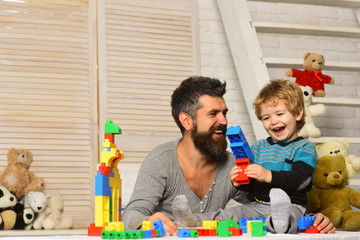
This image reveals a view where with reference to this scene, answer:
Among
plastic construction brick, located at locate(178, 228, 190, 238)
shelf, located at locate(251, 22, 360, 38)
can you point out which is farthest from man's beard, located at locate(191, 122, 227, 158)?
shelf, located at locate(251, 22, 360, 38)

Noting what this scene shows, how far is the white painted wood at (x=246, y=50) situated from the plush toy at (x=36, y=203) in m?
1.36

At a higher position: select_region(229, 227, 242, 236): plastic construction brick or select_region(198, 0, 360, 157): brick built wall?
select_region(198, 0, 360, 157): brick built wall

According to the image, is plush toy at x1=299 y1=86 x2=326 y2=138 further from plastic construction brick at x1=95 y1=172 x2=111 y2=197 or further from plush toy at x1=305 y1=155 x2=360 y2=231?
plastic construction brick at x1=95 y1=172 x2=111 y2=197

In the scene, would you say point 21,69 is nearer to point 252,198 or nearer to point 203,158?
point 203,158

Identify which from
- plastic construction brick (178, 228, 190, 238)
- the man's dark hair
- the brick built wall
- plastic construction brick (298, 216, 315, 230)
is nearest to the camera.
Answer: plastic construction brick (178, 228, 190, 238)

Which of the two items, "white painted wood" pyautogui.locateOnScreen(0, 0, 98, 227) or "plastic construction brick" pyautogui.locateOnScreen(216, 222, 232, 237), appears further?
"white painted wood" pyautogui.locateOnScreen(0, 0, 98, 227)

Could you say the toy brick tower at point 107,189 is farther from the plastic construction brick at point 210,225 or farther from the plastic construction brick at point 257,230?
the plastic construction brick at point 257,230

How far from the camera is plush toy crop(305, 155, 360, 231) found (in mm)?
2328

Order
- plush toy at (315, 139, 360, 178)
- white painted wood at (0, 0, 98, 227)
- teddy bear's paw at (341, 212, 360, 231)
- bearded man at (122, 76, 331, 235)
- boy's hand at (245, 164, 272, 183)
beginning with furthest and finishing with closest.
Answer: white painted wood at (0, 0, 98, 227) < plush toy at (315, 139, 360, 178) < teddy bear's paw at (341, 212, 360, 231) < bearded man at (122, 76, 331, 235) < boy's hand at (245, 164, 272, 183)

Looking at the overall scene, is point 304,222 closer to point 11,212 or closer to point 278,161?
point 278,161

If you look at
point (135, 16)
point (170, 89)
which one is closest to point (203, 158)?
point (170, 89)

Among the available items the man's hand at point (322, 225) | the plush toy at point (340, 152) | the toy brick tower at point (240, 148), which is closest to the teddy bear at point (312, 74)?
the plush toy at point (340, 152)

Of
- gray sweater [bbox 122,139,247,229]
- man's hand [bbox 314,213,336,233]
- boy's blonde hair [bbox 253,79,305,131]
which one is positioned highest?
boy's blonde hair [bbox 253,79,305,131]

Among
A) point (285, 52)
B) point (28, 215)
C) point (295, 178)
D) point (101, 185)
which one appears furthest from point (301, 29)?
point (28, 215)
